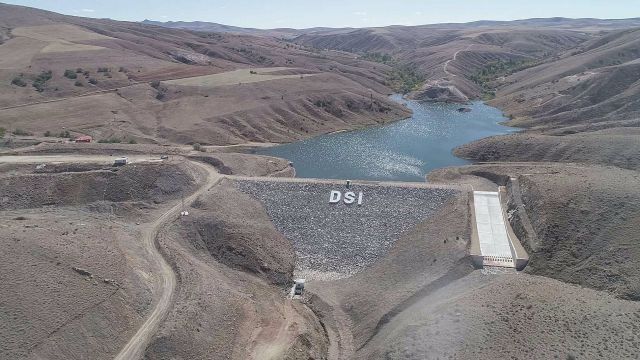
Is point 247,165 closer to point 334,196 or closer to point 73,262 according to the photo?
point 334,196

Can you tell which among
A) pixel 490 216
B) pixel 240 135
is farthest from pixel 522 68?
pixel 490 216

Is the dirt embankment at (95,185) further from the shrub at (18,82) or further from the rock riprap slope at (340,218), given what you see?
the shrub at (18,82)

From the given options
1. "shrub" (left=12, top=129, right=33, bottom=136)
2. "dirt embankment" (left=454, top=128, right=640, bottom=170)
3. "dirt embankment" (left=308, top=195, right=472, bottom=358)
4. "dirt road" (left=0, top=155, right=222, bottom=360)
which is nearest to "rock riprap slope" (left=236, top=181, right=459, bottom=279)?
"dirt embankment" (left=308, top=195, right=472, bottom=358)

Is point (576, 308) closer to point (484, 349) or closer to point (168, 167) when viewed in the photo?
point (484, 349)

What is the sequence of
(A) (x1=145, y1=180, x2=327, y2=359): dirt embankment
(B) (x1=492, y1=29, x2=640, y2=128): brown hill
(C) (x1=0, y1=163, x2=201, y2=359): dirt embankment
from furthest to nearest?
(B) (x1=492, y1=29, x2=640, y2=128): brown hill → (A) (x1=145, y1=180, x2=327, y2=359): dirt embankment → (C) (x1=0, y1=163, x2=201, y2=359): dirt embankment

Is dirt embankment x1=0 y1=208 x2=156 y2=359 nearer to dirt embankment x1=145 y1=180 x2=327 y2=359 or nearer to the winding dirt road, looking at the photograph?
the winding dirt road

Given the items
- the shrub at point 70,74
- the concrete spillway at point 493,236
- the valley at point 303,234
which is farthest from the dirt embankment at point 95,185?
the shrub at point 70,74
